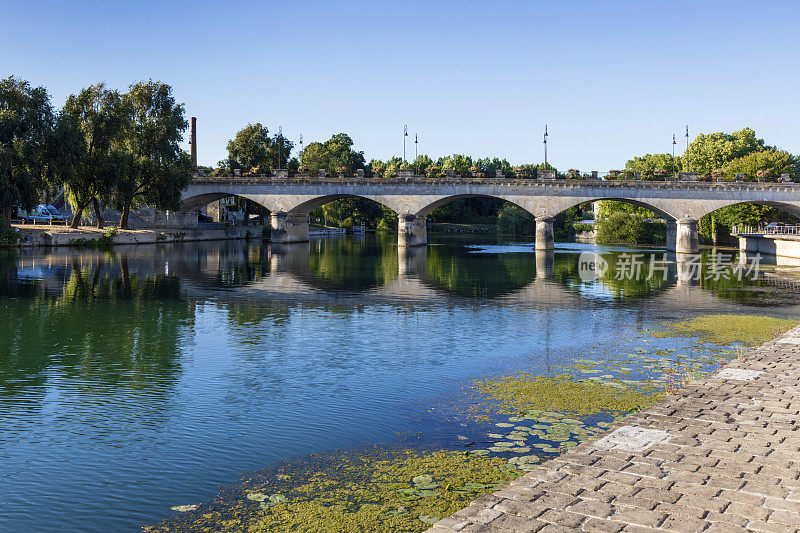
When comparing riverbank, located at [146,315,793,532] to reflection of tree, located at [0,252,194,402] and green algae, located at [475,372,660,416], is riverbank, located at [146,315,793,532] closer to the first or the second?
green algae, located at [475,372,660,416]

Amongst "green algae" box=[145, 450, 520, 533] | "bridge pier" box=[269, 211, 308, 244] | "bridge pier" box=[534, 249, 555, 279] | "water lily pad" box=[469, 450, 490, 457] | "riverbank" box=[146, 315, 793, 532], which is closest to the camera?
"green algae" box=[145, 450, 520, 533]

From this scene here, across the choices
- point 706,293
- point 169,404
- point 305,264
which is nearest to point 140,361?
point 169,404

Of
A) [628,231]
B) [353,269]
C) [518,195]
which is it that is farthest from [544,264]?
[628,231]

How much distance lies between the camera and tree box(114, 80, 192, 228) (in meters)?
72.1

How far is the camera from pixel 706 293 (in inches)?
1437

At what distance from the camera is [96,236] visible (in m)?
69.3

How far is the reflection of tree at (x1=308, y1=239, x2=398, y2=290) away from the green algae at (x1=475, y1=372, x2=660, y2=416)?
22.6 metres

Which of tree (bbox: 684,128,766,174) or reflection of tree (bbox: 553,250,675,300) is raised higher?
tree (bbox: 684,128,766,174)

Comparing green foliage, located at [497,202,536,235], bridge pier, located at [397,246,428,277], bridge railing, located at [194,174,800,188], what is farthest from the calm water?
green foliage, located at [497,202,536,235]

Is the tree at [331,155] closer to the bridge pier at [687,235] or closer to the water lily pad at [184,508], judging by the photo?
the bridge pier at [687,235]

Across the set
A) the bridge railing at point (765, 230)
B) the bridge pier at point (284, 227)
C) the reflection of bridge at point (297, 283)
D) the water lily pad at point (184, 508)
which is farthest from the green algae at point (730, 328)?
the bridge pier at point (284, 227)

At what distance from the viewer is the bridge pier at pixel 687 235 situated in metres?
77.9

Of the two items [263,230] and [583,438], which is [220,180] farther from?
[583,438]

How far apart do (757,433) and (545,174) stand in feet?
236
